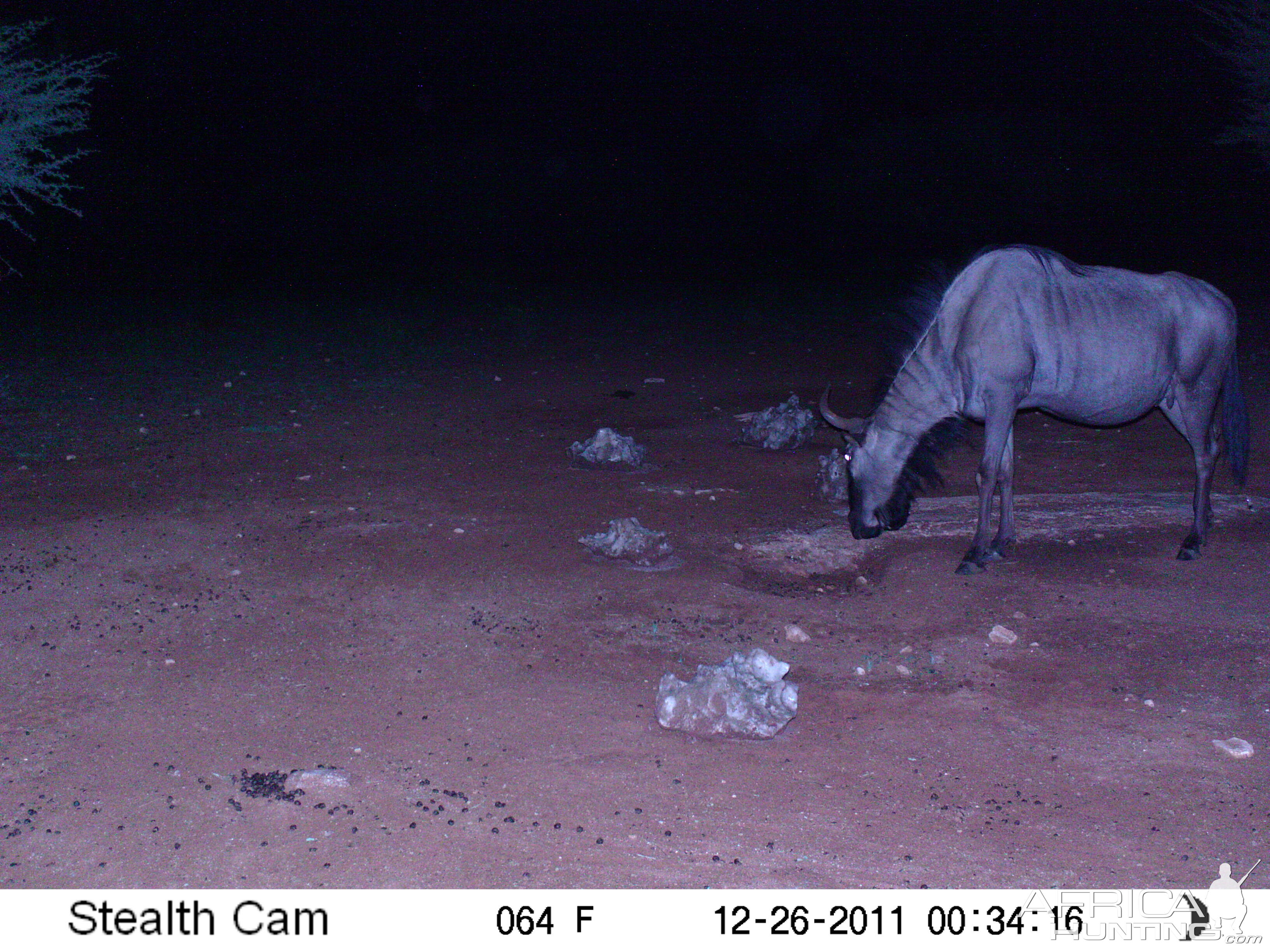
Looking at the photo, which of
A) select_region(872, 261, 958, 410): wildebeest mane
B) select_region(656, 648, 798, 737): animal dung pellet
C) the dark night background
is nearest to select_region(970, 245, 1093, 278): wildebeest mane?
select_region(872, 261, 958, 410): wildebeest mane

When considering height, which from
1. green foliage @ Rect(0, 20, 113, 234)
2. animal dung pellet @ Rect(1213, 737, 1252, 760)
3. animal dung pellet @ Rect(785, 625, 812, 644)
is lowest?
animal dung pellet @ Rect(785, 625, 812, 644)

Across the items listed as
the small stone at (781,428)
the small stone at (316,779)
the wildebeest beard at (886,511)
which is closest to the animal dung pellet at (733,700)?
the small stone at (316,779)

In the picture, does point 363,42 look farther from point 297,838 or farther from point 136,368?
point 297,838

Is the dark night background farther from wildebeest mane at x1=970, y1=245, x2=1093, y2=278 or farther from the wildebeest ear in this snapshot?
the wildebeest ear

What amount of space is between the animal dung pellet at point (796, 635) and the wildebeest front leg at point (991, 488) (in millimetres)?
1421

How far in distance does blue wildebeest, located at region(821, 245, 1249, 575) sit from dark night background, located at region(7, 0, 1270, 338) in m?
14.2

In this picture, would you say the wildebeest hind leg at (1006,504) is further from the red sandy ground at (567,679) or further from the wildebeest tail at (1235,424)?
the wildebeest tail at (1235,424)

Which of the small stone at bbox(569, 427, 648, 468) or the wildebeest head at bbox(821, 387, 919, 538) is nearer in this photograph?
the wildebeest head at bbox(821, 387, 919, 538)

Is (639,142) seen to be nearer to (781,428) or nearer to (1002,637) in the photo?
(781,428)

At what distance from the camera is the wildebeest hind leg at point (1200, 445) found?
7.15m

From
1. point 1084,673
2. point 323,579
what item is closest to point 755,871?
point 1084,673

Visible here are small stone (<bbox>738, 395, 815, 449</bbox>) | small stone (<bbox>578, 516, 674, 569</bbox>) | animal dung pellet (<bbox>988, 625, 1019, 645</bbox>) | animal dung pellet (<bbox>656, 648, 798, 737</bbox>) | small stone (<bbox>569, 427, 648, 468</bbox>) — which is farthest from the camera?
small stone (<bbox>738, 395, 815, 449</bbox>)

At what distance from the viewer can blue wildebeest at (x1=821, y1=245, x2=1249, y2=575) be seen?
7.02m

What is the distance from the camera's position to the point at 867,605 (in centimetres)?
643
